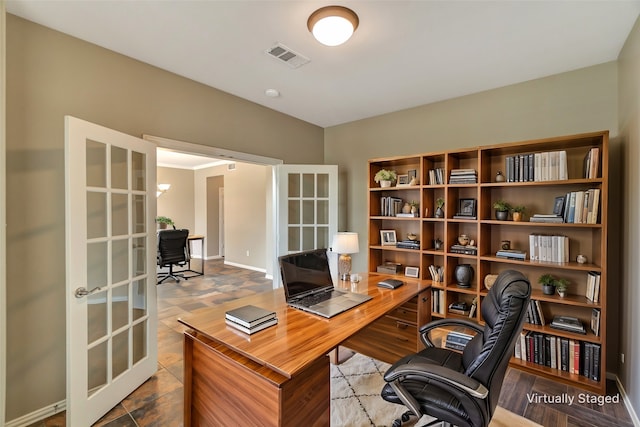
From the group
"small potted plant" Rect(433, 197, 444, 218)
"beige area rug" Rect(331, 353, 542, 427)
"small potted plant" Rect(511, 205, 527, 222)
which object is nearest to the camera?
"beige area rug" Rect(331, 353, 542, 427)

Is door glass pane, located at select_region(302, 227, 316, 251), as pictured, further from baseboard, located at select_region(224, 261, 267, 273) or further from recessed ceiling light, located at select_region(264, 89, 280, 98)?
baseboard, located at select_region(224, 261, 267, 273)

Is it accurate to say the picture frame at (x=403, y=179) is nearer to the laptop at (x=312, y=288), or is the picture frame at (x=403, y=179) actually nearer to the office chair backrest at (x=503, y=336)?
the laptop at (x=312, y=288)

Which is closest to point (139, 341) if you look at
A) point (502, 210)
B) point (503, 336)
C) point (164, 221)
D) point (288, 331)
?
point (288, 331)

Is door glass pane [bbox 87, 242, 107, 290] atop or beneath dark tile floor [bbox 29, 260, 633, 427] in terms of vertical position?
atop

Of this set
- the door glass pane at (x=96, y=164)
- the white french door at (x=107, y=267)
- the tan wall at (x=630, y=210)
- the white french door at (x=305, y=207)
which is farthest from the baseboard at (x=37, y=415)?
the tan wall at (x=630, y=210)

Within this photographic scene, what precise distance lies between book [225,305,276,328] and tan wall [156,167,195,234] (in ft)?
23.8

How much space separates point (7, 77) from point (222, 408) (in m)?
2.44

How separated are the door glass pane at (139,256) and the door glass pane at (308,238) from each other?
76.5 inches

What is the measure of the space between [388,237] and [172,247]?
415 cm

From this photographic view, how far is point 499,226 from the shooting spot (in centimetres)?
297

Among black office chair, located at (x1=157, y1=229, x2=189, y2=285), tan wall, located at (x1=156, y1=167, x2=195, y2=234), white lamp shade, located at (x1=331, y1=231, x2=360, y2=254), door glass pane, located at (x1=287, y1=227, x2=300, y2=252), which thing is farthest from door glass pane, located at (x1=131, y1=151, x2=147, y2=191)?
tan wall, located at (x1=156, y1=167, x2=195, y2=234)

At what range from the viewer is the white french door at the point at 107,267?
5.88 ft

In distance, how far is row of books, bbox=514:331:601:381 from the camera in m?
2.26

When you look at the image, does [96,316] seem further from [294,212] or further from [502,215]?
[502,215]
